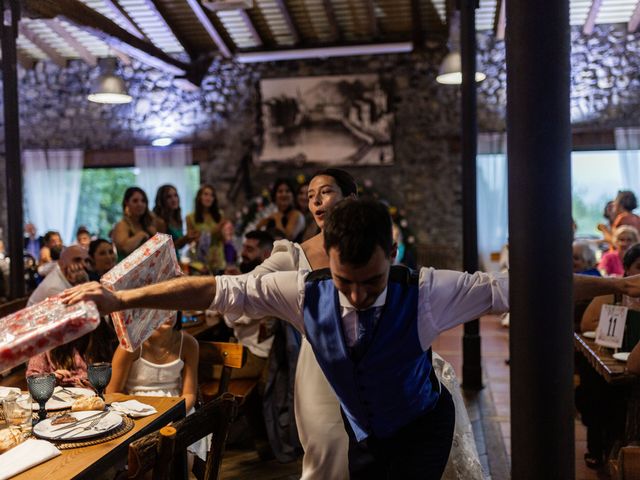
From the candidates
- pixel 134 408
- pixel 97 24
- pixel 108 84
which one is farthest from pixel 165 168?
pixel 134 408

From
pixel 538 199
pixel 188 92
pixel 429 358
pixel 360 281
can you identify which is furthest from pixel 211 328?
pixel 188 92

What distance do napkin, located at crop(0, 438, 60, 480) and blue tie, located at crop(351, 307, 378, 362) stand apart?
1.05m

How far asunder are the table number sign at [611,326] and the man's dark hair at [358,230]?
2.14 metres

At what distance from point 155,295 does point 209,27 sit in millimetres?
8240

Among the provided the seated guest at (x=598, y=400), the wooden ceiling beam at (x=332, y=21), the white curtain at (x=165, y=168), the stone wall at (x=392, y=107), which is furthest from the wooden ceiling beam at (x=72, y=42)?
the seated guest at (x=598, y=400)

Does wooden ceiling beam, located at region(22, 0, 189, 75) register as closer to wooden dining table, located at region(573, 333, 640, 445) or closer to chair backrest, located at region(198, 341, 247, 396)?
chair backrest, located at region(198, 341, 247, 396)

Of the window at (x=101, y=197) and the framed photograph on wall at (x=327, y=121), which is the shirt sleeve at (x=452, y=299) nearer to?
the framed photograph on wall at (x=327, y=121)

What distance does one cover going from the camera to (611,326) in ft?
11.1

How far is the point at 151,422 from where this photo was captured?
2.43 meters

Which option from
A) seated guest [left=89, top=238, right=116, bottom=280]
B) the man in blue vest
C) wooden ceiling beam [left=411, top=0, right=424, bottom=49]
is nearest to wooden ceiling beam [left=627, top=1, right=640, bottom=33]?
wooden ceiling beam [left=411, top=0, right=424, bottom=49]

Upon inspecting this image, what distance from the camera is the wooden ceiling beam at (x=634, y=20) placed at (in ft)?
29.7

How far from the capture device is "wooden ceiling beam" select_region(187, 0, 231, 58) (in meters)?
8.68

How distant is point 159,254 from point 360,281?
0.55 meters

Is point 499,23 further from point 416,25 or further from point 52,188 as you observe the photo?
point 52,188
